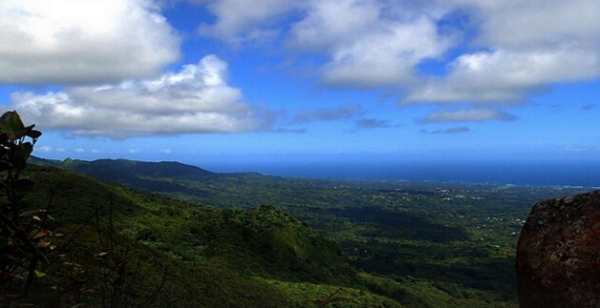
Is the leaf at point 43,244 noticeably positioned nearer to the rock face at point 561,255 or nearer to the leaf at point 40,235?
the leaf at point 40,235

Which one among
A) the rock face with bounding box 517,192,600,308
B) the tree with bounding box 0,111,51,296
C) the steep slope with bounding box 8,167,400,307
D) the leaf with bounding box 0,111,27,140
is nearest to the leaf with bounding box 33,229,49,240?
the tree with bounding box 0,111,51,296

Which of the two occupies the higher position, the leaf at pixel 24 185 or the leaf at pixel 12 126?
the leaf at pixel 12 126

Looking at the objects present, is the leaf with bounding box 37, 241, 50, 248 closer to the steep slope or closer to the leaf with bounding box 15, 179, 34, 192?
the leaf with bounding box 15, 179, 34, 192

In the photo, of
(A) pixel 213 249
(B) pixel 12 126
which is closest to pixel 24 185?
(B) pixel 12 126

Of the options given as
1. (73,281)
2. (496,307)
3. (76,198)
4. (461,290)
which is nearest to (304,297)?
(76,198)

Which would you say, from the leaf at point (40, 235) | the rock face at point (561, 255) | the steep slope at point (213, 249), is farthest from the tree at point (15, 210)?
the steep slope at point (213, 249)

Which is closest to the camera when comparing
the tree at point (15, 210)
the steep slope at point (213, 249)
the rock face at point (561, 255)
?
the tree at point (15, 210)
